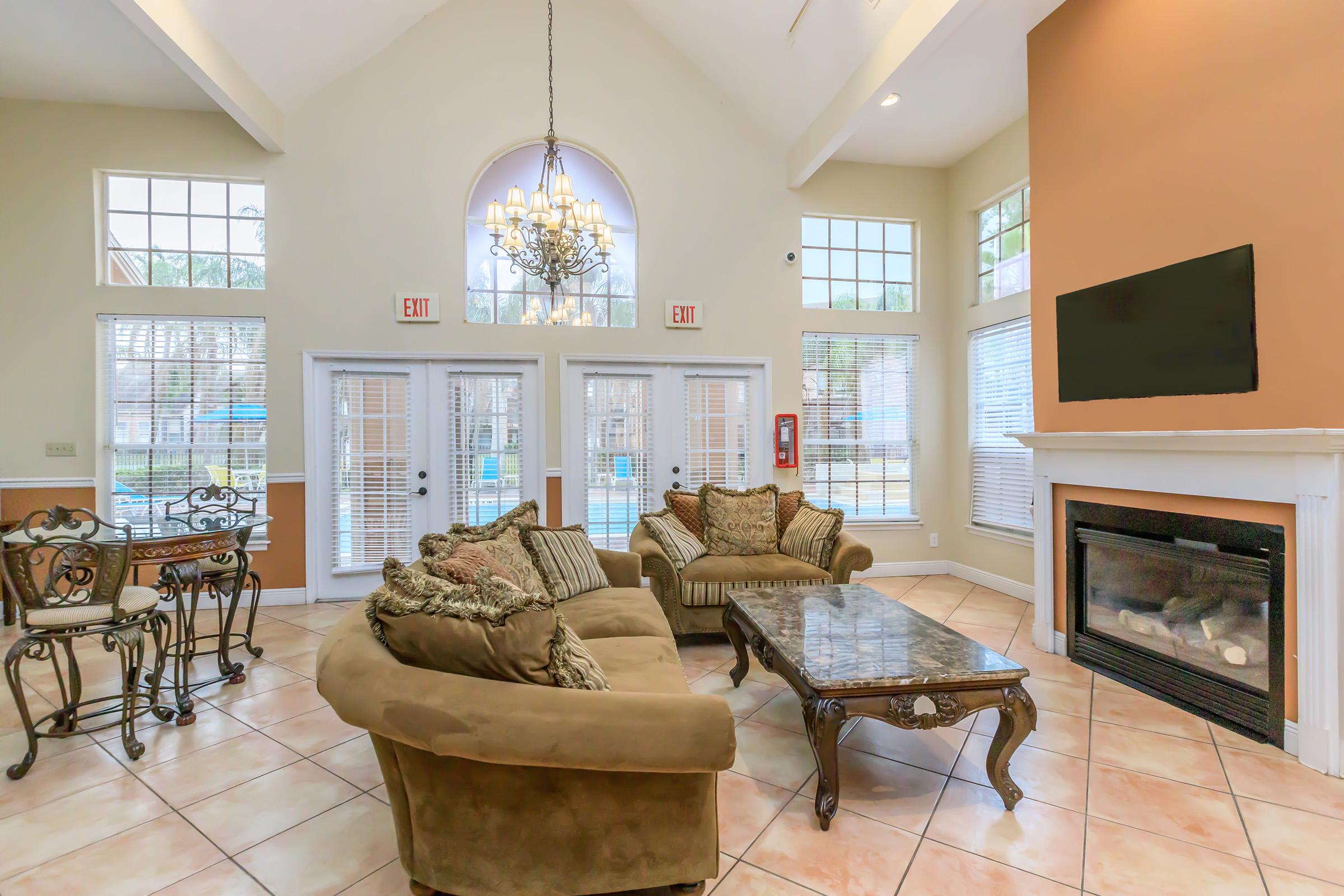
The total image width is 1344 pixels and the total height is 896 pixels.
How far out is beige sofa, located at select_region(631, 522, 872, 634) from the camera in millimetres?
3576

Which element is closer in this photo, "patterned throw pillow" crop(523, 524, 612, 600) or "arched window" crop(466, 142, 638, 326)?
"patterned throw pillow" crop(523, 524, 612, 600)

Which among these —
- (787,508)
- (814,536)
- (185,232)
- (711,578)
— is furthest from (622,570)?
(185,232)

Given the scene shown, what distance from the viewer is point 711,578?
11.8ft

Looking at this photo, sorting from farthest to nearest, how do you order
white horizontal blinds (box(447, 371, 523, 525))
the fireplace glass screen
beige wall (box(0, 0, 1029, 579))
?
white horizontal blinds (box(447, 371, 523, 525)) → beige wall (box(0, 0, 1029, 579)) → the fireplace glass screen

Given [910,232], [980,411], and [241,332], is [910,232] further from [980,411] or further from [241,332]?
[241,332]

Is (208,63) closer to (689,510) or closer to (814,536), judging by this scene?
(689,510)

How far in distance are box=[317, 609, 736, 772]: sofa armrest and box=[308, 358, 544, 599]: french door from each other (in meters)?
3.48

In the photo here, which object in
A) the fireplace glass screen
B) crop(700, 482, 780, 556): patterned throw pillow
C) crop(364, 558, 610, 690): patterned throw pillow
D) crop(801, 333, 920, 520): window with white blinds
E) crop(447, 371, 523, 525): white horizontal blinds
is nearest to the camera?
crop(364, 558, 610, 690): patterned throw pillow

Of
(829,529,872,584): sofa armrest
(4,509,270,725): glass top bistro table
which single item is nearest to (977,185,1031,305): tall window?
(829,529,872,584): sofa armrest

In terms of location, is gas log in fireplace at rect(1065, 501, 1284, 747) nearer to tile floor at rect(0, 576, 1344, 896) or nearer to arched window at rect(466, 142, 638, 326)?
tile floor at rect(0, 576, 1344, 896)

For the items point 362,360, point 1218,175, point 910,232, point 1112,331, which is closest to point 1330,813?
point 1112,331

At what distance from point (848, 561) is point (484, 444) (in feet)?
9.53

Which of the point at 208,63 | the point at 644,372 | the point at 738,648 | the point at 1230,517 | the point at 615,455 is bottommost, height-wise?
the point at 738,648

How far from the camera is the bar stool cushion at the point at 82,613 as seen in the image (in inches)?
90.8
